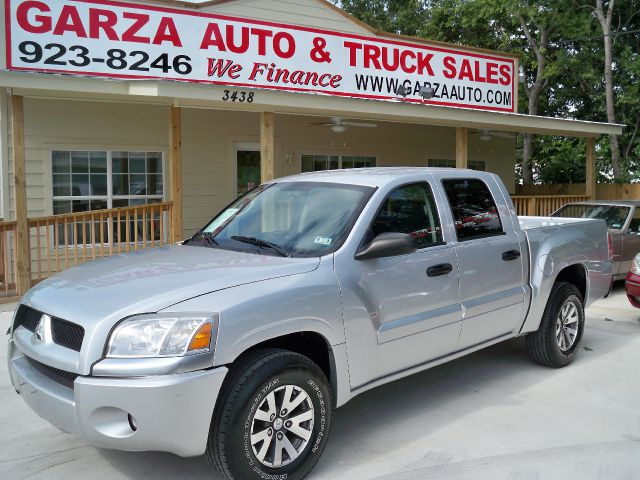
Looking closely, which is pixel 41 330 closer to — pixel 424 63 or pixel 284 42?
pixel 284 42

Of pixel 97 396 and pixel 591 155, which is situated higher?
pixel 591 155

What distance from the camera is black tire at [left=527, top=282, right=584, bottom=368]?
5.58 m

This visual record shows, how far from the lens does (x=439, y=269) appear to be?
14.4 ft

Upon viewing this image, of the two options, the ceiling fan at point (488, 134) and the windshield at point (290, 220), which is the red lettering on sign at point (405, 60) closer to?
the ceiling fan at point (488, 134)

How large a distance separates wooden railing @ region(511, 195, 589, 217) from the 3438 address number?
679cm

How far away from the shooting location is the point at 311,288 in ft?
11.8

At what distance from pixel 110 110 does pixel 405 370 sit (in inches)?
330

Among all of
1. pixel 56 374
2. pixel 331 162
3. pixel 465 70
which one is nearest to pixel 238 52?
pixel 331 162

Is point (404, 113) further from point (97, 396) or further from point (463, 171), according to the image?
point (97, 396)

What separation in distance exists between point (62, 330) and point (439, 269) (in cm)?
249

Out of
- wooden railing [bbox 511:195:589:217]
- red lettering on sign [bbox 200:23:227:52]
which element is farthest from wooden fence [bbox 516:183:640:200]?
red lettering on sign [bbox 200:23:227:52]

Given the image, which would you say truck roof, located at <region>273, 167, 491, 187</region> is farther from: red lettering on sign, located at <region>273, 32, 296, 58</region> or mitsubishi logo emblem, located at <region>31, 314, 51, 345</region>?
red lettering on sign, located at <region>273, 32, 296, 58</region>

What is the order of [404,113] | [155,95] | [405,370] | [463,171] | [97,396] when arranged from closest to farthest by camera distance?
1. [97,396]
2. [405,370]
3. [463,171]
4. [155,95]
5. [404,113]

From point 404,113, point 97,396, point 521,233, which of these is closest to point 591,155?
point 404,113
